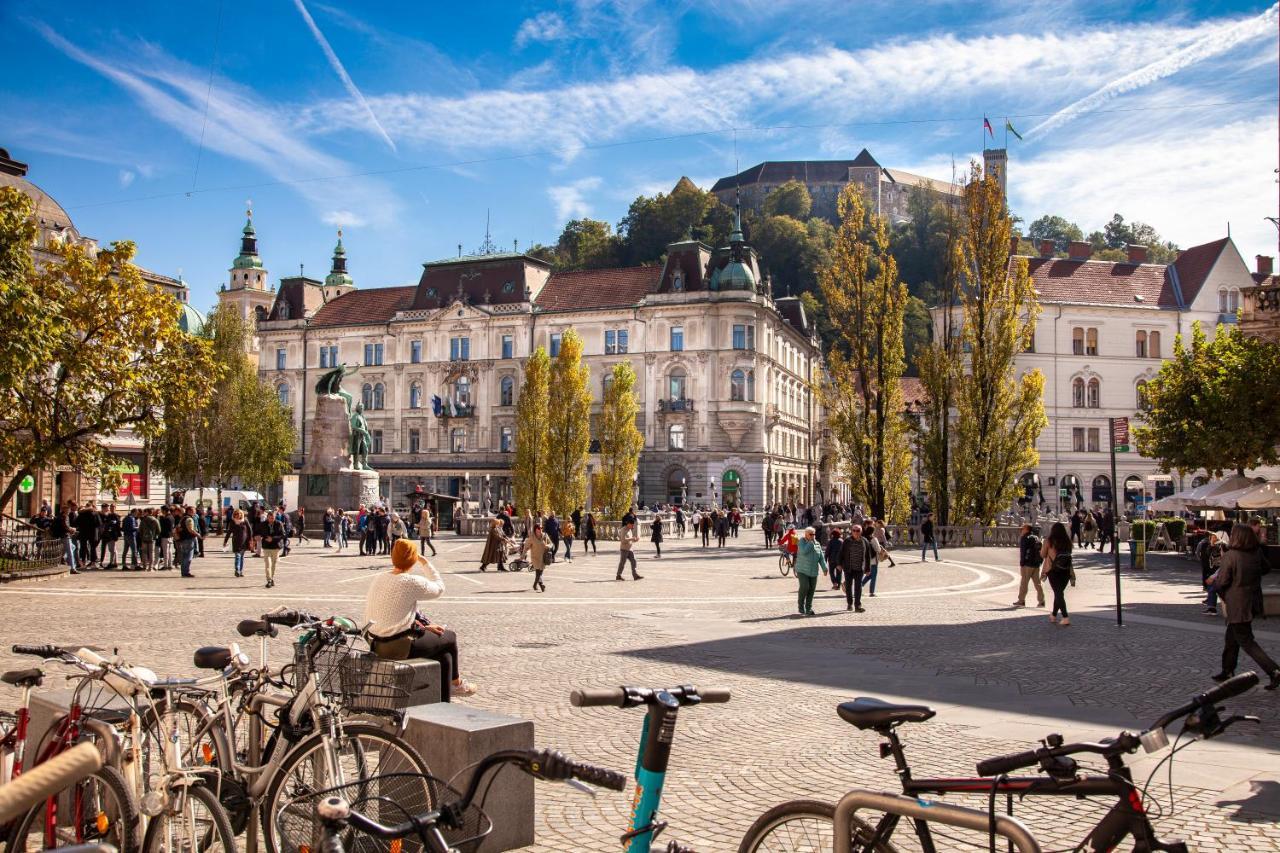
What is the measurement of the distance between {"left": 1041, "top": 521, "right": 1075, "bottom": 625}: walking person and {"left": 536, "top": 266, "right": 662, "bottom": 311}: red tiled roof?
61.1m

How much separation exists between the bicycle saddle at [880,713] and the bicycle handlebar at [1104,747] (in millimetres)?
302

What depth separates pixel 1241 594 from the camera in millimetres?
12023

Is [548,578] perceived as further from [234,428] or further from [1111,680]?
[234,428]

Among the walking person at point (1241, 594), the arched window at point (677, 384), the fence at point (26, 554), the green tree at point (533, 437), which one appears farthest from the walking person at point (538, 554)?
the arched window at point (677, 384)

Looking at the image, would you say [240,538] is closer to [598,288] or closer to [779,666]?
[779,666]

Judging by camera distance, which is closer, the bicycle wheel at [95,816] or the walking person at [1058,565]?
the bicycle wheel at [95,816]

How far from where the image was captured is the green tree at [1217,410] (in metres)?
31.9

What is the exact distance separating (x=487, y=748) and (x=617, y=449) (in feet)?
167

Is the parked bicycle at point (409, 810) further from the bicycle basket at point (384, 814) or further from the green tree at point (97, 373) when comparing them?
the green tree at point (97, 373)

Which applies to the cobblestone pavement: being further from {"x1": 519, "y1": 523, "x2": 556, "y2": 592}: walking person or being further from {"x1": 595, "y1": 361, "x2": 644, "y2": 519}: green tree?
{"x1": 595, "y1": 361, "x2": 644, "y2": 519}: green tree

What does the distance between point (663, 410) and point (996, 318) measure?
33550mm

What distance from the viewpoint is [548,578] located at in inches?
1089

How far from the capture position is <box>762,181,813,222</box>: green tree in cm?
11469

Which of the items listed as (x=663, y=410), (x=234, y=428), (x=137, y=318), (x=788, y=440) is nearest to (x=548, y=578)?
(x=137, y=318)
